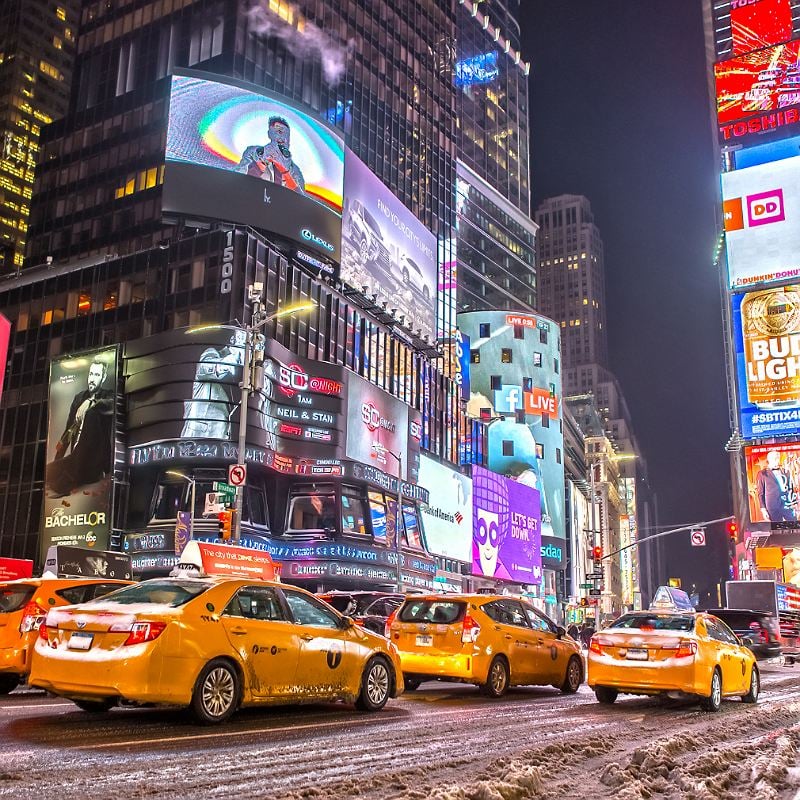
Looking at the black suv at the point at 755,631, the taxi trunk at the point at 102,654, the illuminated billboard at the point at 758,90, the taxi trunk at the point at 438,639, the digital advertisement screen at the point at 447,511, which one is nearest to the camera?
the taxi trunk at the point at 102,654

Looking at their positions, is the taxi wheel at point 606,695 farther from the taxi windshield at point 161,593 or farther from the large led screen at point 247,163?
the large led screen at point 247,163

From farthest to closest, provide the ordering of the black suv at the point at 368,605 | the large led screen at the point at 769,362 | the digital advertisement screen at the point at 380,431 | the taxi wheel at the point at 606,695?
the large led screen at the point at 769,362 < the digital advertisement screen at the point at 380,431 < the black suv at the point at 368,605 < the taxi wheel at the point at 606,695

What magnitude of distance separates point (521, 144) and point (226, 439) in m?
115

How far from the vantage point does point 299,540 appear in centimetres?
5378

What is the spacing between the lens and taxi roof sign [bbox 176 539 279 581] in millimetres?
23719

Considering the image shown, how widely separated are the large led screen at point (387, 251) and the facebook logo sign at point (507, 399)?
19005 millimetres

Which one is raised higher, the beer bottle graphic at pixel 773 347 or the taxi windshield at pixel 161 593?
the beer bottle graphic at pixel 773 347

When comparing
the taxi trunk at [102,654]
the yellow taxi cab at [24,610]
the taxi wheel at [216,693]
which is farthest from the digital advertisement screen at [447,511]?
the taxi trunk at [102,654]

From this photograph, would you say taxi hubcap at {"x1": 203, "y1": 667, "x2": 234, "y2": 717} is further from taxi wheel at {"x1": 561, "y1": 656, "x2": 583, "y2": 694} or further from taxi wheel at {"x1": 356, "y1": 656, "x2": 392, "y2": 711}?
taxi wheel at {"x1": 561, "y1": 656, "x2": 583, "y2": 694}

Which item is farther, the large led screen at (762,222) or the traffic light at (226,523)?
the large led screen at (762,222)

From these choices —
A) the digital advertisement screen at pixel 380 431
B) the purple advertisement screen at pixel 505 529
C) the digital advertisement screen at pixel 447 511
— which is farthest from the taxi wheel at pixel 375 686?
the purple advertisement screen at pixel 505 529

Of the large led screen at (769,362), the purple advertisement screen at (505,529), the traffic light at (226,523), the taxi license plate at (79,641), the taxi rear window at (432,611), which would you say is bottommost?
the taxi license plate at (79,641)

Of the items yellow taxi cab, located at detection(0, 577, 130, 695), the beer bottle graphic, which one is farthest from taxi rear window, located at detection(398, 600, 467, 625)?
the beer bottle graphic

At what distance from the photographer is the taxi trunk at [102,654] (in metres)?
8.82
